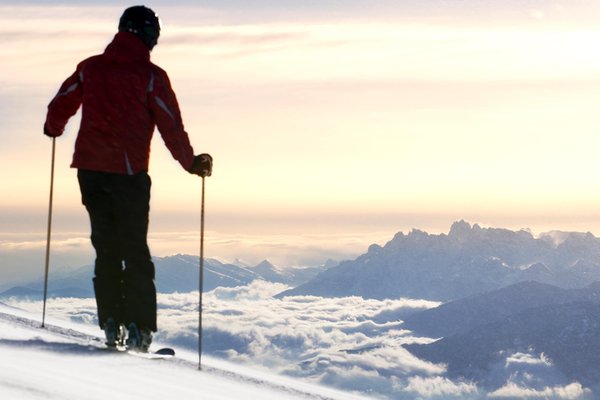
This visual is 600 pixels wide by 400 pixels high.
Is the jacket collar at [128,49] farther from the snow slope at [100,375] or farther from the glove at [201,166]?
the snow slope at [100,375]

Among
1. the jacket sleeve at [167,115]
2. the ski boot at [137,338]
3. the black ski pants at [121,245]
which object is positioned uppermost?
the jacket sleeve at [167,115]

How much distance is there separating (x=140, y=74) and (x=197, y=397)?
10.4ft

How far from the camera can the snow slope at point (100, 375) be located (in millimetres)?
4281

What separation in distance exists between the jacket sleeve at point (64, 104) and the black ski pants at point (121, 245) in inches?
26.2

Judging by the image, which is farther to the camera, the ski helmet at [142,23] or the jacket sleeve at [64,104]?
the jacket sleeve at [64,104]

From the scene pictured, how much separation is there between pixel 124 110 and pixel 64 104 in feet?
2.36

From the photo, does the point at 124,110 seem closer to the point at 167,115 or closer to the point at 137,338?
the point at 167,115

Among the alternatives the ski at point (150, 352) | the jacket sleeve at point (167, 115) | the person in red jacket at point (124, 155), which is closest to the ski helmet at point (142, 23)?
the person in red jacket at point (124, 155)

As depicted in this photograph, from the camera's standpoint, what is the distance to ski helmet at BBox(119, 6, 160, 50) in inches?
290

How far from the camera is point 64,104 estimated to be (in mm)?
Answer: 7684

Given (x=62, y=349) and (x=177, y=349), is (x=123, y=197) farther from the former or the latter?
(x=177, y=349)

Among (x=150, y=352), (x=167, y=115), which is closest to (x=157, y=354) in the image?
(x=150, y=352)

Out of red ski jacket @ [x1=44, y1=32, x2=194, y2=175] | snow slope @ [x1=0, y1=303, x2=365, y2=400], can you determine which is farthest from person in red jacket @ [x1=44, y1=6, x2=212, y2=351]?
snow slope @ [x1=0, y1=303, x2=365, y2=400]

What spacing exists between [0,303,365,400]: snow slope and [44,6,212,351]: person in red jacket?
448 mm
